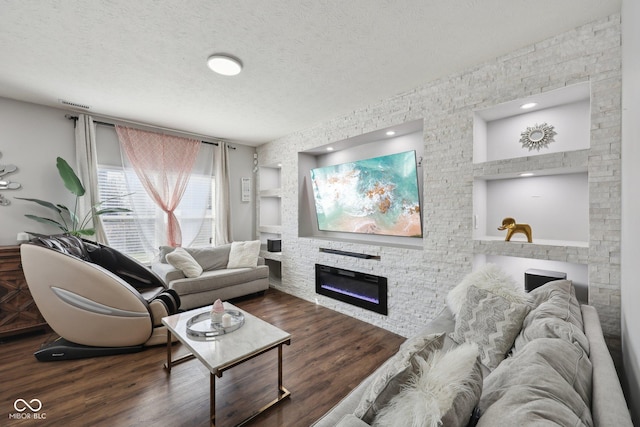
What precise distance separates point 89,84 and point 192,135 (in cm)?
181

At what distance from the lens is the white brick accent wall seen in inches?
69.6

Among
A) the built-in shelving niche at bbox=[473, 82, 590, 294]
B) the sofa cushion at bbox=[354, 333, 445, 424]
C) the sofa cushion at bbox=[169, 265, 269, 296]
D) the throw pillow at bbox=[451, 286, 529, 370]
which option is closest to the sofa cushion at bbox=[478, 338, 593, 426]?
the sofa cushion at bbox=[354, 333, 445, 424]

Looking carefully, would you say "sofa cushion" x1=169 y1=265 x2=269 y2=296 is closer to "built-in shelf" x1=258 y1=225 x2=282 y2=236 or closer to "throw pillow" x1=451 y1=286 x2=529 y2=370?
"built-in shelf" x1=258 y1=225 x2=282 y2=236

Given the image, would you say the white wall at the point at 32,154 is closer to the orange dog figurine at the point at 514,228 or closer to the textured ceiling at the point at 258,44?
the textured ceiling at the point at 258,44

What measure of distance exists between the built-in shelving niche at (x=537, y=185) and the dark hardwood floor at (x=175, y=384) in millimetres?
1528

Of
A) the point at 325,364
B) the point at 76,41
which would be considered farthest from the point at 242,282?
the point at 76,41

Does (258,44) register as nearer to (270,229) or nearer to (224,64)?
(224,64)

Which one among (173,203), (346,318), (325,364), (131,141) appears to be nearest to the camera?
(325,364)

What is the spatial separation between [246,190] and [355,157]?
2.41 m

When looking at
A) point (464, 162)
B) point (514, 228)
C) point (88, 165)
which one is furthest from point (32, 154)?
point (514, 228)

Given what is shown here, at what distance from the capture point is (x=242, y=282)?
4.05 metres

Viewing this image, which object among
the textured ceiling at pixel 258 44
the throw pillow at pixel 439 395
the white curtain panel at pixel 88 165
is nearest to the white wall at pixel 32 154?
the white curtain panel at pixel 88 165

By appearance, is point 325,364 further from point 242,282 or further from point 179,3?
point 179,3

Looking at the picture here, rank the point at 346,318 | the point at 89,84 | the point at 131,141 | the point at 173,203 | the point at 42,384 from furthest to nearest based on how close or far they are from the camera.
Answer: the point at 173,203 → the point at 131,141 → the point at 346,318 → the point at 89,84 → the point at 42,384
